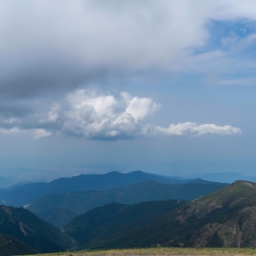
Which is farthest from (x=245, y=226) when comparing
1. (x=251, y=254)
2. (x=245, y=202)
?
(x=251, y=254)

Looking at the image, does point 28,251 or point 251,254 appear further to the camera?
point 28,251

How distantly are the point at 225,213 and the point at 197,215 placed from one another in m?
21.8

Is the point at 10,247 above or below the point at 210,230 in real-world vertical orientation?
below

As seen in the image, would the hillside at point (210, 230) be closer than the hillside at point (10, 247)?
No

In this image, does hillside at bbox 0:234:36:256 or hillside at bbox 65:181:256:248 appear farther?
hillside at bbox 65:181:256:248

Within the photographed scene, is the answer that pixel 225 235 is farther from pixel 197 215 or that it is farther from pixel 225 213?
pixel 197 215

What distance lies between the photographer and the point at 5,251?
133 metres

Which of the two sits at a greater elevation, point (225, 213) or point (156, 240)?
point (225, 213)

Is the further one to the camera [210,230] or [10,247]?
[210,230]

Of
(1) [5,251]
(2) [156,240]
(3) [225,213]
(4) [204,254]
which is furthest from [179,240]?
(1) [5,251]

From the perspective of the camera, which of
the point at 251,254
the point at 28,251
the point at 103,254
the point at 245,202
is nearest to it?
the point at 251,254

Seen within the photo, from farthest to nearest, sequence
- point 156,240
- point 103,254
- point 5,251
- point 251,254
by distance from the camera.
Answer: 1. point 156,240
2. point 5,251
3. point 103,254
4. point 251,254

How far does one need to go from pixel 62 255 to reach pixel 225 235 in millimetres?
83170

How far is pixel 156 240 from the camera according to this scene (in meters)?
173
